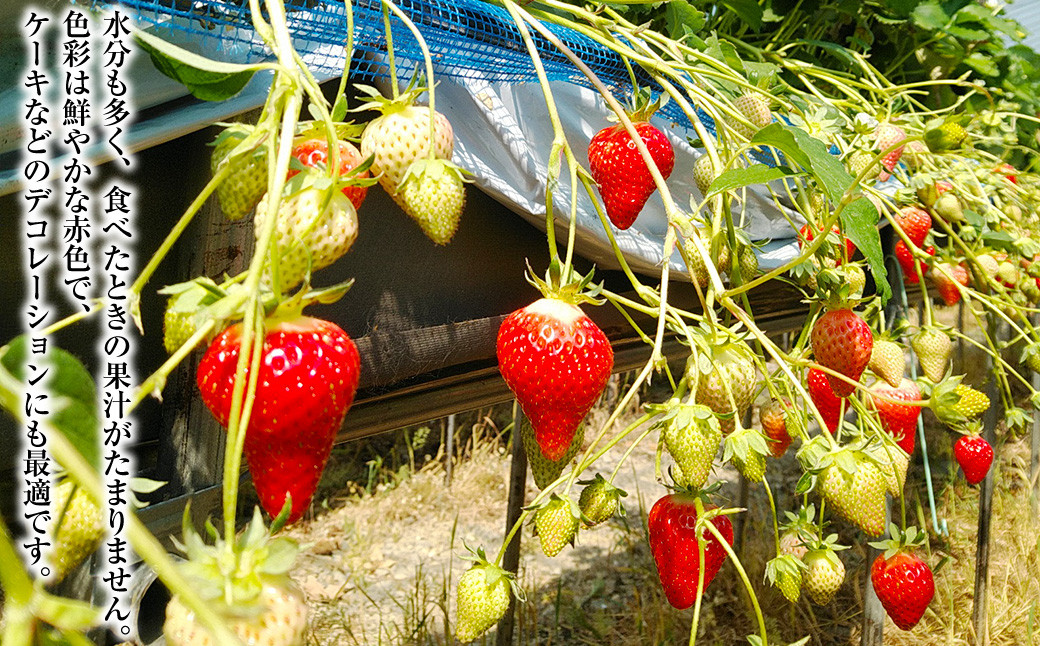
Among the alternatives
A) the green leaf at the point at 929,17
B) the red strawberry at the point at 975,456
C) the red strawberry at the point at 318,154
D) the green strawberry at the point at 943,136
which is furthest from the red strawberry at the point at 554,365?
the green leaf at the point at 929,17

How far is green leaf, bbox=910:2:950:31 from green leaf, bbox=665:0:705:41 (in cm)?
71

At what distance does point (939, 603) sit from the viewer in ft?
7.72

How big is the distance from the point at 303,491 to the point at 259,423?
0.10ft

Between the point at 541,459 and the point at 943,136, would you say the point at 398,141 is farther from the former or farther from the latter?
the point at 943,136

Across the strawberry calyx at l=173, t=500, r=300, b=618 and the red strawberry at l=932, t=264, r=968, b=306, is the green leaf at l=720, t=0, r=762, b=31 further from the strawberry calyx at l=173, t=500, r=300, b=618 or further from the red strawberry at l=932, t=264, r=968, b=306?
the strawberry calyx at l=173, t=500, r=300, b=618

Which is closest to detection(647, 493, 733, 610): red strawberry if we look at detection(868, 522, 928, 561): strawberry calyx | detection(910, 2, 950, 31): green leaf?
detection(868, 522, 928, 561): strawberry calyx

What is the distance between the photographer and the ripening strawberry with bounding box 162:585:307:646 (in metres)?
0.23

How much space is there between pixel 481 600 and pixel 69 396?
45cm

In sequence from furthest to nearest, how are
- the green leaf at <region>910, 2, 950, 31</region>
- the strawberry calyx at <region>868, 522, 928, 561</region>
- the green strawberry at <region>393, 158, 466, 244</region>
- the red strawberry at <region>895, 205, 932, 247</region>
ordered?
1. the green leaf at <region>910, 2, 950, 31</region>
2. the red strawberry at <region>895, 205, 932, 247</region>
3. the strawberry calyx at <region>868, 522, 928, 561</region>
4. the green strawberry at <region>393, 158, 466, 244</region>

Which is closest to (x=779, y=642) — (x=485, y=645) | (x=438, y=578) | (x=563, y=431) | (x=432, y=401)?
(x=485, y=645)

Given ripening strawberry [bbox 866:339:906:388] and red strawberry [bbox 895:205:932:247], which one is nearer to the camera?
ripening strawberry [bbox 866:339:906:388]

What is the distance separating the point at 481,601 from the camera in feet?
1.97

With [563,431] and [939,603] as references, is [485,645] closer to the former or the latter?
[939,603]

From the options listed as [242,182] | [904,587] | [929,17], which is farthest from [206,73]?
[929,17]
